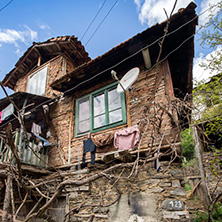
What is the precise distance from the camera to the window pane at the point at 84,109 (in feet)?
20.9

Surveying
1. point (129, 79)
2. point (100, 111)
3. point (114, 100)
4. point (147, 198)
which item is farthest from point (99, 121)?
point (147, 198)

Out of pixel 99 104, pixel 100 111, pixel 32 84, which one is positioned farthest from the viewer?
pixel 32 84

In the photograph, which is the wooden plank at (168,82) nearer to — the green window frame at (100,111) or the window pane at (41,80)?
the green window frame at (100,111)

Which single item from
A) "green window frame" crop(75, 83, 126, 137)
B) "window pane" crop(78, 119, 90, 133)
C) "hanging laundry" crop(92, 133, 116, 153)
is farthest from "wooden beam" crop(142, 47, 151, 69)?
"window pane" crop(78, 119, 90, 133)

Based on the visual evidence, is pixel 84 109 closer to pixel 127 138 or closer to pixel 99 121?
pixel 99 121

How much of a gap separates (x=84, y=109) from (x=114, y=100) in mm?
1306

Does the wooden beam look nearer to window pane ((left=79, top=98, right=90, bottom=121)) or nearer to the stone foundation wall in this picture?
window pane ((left=79, top=98, right=90, bottom=121))

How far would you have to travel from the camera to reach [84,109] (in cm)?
650

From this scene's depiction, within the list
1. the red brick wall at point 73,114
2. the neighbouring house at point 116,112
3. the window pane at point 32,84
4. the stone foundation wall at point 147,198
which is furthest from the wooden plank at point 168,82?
the window pane at point 32,84

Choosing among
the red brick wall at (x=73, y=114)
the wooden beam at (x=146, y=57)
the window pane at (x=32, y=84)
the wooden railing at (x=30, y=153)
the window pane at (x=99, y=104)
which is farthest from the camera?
the window pane at (x=32, y=84)

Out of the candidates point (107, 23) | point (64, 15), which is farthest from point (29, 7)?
point (107, 23)

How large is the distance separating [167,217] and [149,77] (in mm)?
3668

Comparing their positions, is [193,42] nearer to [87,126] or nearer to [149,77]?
[149,77]

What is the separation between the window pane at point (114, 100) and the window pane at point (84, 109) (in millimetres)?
957
